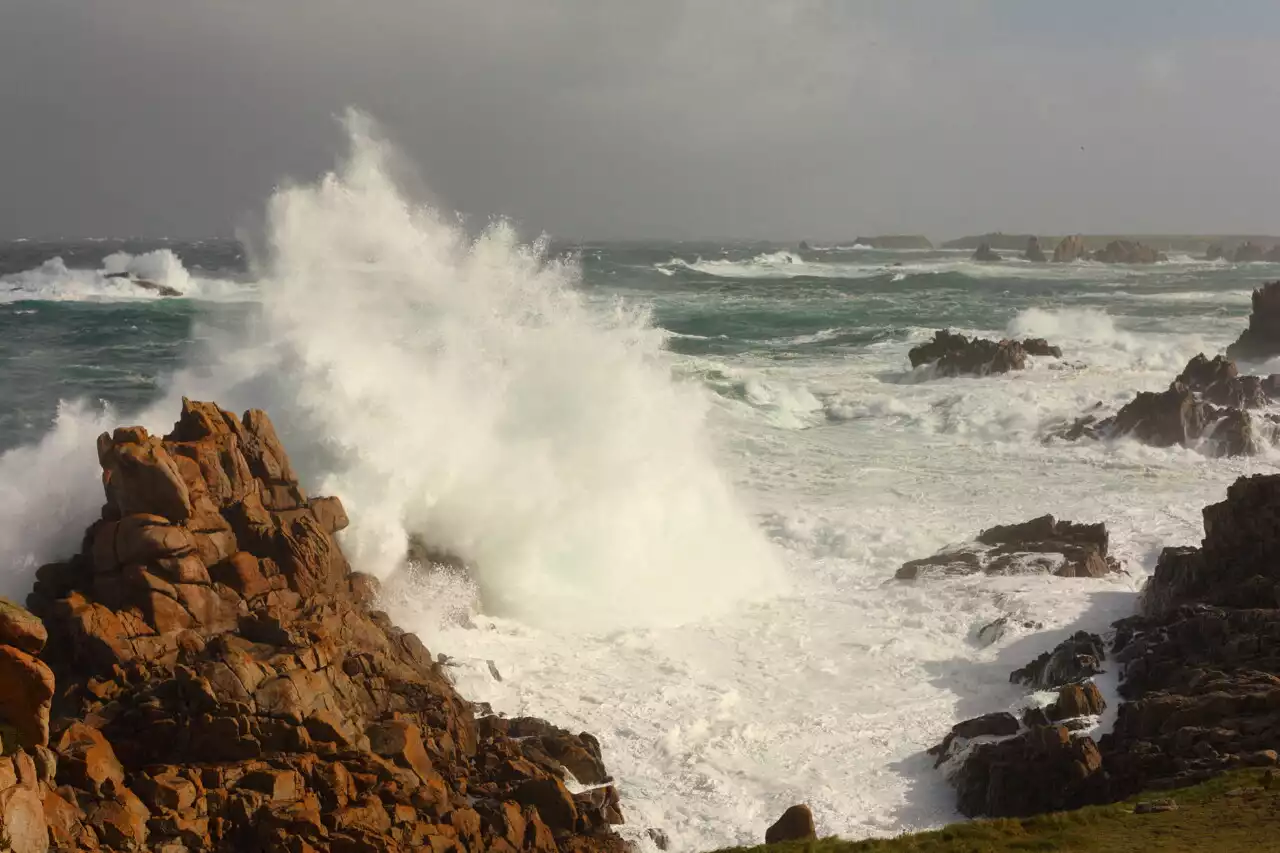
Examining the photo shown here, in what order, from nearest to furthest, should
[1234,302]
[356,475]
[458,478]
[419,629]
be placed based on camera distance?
[419,629]
[356,475]
[458,478]
[1234,302]

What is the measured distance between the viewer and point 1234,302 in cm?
6650

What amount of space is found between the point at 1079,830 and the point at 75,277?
72731 mm

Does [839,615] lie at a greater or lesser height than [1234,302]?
lesser

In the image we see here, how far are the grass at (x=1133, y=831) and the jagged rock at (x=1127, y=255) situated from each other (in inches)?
4808

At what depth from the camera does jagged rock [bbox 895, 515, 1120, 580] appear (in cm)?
1845

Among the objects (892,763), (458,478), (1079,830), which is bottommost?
(892,763)

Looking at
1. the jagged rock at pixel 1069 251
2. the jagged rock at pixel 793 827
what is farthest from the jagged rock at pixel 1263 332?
the jagged rock at pixel 1069 251

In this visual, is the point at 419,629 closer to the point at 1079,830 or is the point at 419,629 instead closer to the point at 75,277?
the point at 1079,830

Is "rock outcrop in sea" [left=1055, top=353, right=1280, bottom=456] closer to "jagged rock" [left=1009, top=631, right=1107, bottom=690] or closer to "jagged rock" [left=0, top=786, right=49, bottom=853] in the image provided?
"jagged rock" [left=1009, top=631, right=1107, bottom=690]

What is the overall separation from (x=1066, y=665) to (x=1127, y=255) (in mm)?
121230

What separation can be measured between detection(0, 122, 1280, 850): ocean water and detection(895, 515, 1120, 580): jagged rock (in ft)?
1.71

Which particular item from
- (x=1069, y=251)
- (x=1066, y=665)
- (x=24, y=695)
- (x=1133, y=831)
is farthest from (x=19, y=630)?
(x=1069, y=251)

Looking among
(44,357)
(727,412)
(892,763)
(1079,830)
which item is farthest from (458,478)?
(44,357)

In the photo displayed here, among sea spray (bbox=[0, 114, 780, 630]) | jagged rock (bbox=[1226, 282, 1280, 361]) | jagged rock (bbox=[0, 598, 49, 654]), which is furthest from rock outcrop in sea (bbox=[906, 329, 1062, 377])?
jagged rock (bbox=[0, 598, 49, 654])
